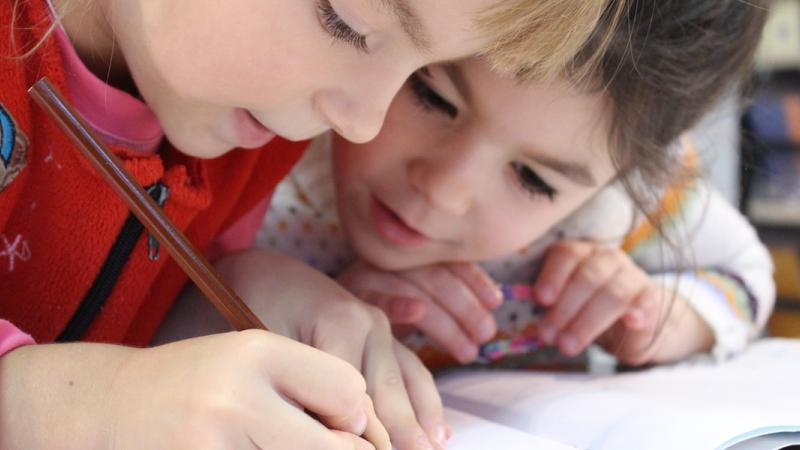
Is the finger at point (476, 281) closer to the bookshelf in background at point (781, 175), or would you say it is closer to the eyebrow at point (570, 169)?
the eyebrow at point (570, 169)

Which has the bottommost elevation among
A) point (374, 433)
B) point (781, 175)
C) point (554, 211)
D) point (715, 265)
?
point (781, 175)

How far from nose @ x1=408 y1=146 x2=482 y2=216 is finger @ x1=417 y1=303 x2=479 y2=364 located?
104mm

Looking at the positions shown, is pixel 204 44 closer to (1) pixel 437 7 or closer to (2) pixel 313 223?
(1) pixel 437 7

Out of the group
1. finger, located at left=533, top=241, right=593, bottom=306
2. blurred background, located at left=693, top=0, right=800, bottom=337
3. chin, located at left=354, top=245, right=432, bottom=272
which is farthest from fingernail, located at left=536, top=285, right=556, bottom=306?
blurred background, located at left=693, top=0, right=800, bottom=337

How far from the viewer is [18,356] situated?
1.28 ft

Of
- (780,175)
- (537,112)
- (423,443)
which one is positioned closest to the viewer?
(423,443)

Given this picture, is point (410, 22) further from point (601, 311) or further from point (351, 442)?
point (601, 311)

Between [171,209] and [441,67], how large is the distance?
18cm

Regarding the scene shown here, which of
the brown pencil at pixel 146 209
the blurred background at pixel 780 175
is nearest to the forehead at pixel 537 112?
the brown pencil at pixel 146 209

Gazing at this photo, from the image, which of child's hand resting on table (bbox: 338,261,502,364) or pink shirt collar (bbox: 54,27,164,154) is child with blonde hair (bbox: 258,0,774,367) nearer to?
child's hand resting on table (bbox: 338,261,502,364)

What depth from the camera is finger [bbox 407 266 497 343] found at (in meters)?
0.68

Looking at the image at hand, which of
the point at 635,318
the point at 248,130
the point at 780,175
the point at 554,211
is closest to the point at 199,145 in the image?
the point at 248,130

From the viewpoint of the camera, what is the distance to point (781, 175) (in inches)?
54.9

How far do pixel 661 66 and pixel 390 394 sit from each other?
0.25m
